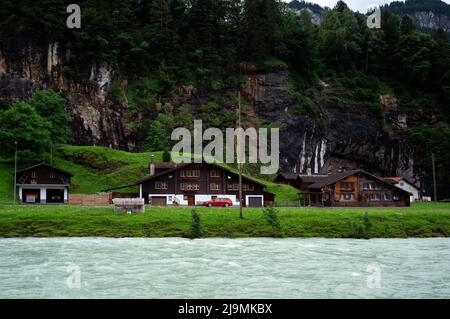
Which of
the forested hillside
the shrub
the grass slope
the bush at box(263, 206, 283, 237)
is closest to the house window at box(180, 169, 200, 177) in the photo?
the grass slope

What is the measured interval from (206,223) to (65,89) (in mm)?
67012

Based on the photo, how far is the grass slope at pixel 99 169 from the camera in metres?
78.3

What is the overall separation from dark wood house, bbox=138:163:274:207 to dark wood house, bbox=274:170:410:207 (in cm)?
1052

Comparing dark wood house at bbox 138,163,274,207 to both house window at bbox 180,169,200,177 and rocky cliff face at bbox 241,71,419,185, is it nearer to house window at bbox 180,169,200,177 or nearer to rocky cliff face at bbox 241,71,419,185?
house window at bbox 180,169,200,177

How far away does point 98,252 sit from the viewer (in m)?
37.1

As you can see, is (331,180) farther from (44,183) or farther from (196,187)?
(44,183)

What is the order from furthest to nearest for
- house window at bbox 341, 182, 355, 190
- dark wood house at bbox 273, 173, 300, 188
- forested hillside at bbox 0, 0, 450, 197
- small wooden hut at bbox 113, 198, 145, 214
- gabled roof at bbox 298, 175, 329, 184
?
forested hillside at bbox 0, 0, 450, 197 < dark wood house at bbox 273, 173, 300, 188 < gabled roof at bbox 298, 175, 329, 184 < house window at bbox 341, 182, 355, 190 < small wooden hut at bbox 113, 198, 145, 214

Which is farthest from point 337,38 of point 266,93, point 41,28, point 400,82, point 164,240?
point 164,240

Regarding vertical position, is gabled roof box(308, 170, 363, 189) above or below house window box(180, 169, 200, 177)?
below

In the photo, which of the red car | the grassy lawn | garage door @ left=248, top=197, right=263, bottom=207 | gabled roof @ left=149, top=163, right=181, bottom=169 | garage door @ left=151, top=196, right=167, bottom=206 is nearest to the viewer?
the grassy lawn

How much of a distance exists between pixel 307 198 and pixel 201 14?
6360 centimetres

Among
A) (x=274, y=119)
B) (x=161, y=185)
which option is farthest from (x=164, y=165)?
(x=274, y=119)

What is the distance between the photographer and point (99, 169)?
84.8 meters

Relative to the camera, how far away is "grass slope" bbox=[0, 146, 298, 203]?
257 ft
